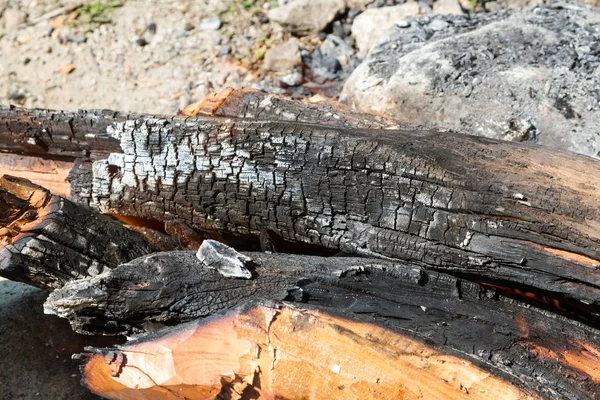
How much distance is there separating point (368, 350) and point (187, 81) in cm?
339

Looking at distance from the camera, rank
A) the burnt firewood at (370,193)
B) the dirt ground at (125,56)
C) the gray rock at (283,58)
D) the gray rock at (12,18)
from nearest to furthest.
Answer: the burnt firewood at (370,193), the gray rock at (283,58), the dirt ground at (125,56), the gray rock at (12,18)

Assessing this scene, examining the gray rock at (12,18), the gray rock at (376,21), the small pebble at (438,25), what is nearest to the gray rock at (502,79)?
the small pebble at (438,25)

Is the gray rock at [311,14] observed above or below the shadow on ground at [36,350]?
above

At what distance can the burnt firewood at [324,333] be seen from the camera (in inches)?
69.4

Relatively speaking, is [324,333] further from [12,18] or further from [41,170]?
[12,18]

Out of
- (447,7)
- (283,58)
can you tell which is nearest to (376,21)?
(447,7)

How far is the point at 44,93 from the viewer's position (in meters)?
4.85

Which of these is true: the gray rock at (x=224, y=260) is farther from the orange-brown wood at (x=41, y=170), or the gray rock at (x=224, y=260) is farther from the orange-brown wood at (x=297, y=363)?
the orange-brown wood at (x=41, y=170)

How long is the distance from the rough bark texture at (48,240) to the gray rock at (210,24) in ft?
9.54

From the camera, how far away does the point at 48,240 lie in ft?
7.52

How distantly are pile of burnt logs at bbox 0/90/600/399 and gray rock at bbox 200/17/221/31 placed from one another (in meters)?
2.70

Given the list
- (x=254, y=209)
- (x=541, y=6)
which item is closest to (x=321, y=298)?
(x=254, y=209)

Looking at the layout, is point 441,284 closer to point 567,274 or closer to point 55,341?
point 567,274

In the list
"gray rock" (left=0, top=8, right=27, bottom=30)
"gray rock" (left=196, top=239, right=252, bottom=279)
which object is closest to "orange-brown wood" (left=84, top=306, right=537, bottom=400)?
"gray rock" (left=196, top=239, right=252, bottom=279)
